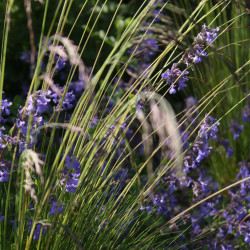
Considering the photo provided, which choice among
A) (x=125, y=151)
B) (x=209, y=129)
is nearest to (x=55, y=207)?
(x=209, y=129)

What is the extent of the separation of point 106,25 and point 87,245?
1826mm

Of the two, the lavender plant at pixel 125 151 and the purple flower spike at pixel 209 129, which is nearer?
the lavender plant at pixel 125 151

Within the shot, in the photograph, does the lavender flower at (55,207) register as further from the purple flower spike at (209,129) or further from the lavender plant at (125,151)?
the purple flower spike at (209,129)

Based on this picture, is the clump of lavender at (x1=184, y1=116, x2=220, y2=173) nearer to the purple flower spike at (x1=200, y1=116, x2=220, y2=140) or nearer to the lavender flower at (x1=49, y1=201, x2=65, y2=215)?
the purple flower spike at (x1=200, y1=116, x2=220, y2=140)

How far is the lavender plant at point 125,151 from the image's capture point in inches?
51.5

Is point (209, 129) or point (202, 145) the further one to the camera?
point (202, 145)

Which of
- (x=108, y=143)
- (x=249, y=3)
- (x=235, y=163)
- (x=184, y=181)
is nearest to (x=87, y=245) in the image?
(x=108, y=143)

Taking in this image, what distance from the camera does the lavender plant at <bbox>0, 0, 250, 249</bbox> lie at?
131 cm

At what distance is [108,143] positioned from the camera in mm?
1707

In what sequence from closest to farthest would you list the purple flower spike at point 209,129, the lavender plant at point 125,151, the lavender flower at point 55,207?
the lavender plant at point 125,151
the lavender flower at point 55,207
the purple flower spike at point 209,129

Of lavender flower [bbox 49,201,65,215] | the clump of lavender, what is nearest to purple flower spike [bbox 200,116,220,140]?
the clump of lavender

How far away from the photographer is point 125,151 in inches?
86.2

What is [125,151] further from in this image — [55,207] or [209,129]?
[55,207]

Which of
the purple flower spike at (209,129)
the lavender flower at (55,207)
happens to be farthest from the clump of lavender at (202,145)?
the lavender flower at (55,207)
